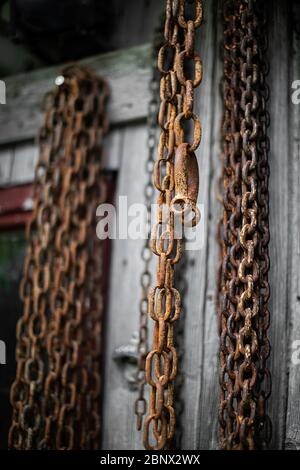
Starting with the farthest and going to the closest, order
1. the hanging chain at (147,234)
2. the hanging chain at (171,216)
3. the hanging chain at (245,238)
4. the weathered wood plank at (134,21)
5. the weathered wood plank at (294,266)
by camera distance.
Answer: the weathered wood plank at (134,21) < the hanging chain at (147,234) < the weathered wood plank at (294,266) < the hanging chain at (245,238) < the hanging chain at (171,216)

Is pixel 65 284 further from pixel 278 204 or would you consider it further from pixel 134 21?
pixel 134 21

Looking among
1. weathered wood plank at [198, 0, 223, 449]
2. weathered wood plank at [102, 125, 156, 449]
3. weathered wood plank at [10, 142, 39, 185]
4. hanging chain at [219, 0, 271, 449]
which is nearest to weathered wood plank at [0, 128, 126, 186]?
weathered wood plank at [10, 142, 39, 185]

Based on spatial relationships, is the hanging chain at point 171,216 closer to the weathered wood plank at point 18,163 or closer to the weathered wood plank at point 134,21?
the weathered wood plank at point 134,21

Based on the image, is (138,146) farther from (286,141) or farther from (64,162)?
(286,141)

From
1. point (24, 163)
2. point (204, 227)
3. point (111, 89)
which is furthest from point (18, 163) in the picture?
point (204, 227)

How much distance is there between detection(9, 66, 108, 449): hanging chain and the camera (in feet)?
6.30

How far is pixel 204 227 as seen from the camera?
6.23ft

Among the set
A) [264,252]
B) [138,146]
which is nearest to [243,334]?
[264,252]

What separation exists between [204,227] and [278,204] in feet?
0.98

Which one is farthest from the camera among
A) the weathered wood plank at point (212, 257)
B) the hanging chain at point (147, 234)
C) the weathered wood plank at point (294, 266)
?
the hanging chain at point (147, 234)

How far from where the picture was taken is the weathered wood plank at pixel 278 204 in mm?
1658

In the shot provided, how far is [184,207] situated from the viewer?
128 centimetres

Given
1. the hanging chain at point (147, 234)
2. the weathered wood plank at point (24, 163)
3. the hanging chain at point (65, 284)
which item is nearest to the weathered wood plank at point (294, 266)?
the hanging chain at point (147, 234)
